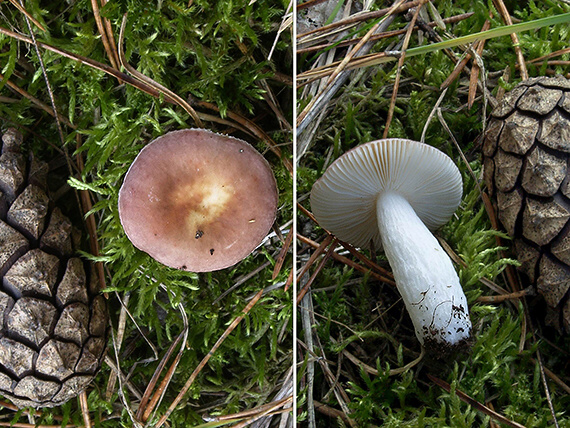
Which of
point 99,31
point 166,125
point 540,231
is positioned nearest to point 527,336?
point 540,231

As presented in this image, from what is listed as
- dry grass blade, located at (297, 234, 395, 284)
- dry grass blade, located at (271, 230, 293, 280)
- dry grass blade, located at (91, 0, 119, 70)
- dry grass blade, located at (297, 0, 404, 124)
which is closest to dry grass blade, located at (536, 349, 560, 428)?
dry grass blade, located at (297, 234, 395, 284)

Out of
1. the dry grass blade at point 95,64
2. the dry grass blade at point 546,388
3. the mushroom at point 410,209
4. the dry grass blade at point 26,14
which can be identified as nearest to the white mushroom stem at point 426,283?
the mushroom at point 410,209

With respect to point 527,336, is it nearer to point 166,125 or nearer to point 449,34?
point 449,34

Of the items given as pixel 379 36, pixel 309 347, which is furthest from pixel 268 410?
pixel 379 36

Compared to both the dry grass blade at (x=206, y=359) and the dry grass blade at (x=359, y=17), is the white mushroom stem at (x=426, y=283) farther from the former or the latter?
the dry grass blade at (x=359, y=17)

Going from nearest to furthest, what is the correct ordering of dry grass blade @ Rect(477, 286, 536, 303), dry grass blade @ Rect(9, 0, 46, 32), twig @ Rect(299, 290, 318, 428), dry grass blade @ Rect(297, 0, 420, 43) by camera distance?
dry grass blade @ Rect(9, 0, 46, 32) → twig @ Rect(299, 290, 318, 428) → dry grass blade @ Rect(477, 286, 536, 303) → dry grass blade @ Rect(297, 0, 420, 43)

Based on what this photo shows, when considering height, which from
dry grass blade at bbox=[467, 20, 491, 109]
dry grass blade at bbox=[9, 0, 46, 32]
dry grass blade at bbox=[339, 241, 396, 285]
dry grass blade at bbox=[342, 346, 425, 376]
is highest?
dry grass blade at bbox=[9, 0, 46, 32]

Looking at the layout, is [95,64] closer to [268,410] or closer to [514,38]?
[268,410]

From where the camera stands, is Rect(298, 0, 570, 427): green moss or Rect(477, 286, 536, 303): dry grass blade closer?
Rect(298, 0, 570, 427): green moss

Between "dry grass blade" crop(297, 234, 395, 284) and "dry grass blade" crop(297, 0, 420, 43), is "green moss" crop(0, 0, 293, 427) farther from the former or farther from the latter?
"dry grass blade" crop(297, 0, 420, 43)
